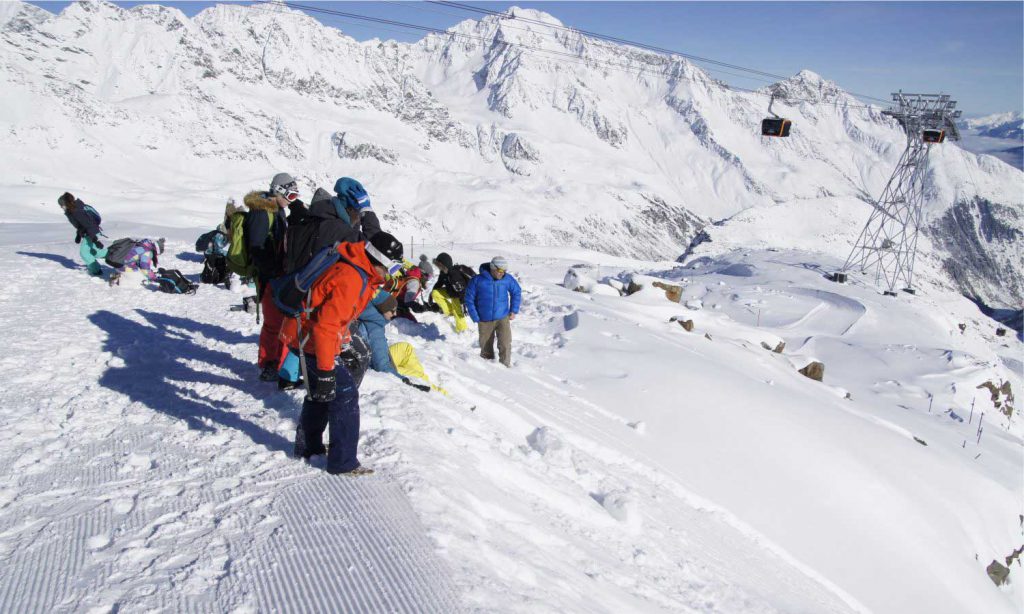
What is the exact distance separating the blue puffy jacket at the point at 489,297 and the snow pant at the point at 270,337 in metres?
3.52

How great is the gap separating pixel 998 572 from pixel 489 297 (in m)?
8.34

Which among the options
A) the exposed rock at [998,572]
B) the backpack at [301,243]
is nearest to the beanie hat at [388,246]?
the backpack at [301,243]

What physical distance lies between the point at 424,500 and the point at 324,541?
0.65 metres

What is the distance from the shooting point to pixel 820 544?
7.22m

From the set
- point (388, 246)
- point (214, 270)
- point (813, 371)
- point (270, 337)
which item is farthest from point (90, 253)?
point (813, 371)

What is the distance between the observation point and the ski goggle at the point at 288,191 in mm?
5800

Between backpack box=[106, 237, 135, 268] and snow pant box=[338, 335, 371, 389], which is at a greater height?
snow pant box=[338, 335, 371, 389]

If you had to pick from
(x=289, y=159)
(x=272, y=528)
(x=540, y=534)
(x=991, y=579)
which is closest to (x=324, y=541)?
(x=272, y=528)

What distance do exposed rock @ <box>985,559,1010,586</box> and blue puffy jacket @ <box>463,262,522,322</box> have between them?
7.75 m

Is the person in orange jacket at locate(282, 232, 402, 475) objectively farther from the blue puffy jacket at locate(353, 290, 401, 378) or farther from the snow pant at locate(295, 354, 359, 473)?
the blue puffy jacket at locate(353, 290, 401, 378)

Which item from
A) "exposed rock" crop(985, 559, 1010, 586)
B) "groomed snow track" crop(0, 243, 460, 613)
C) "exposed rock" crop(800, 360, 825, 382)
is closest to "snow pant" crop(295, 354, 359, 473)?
"groomed snow track" crop(0, 243, 460, 613)

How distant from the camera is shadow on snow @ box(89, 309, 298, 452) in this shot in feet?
16.2

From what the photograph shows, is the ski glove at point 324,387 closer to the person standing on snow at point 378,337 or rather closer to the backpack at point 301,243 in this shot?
the backpack at point 301,243

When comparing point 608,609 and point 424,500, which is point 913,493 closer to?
point 608,609
